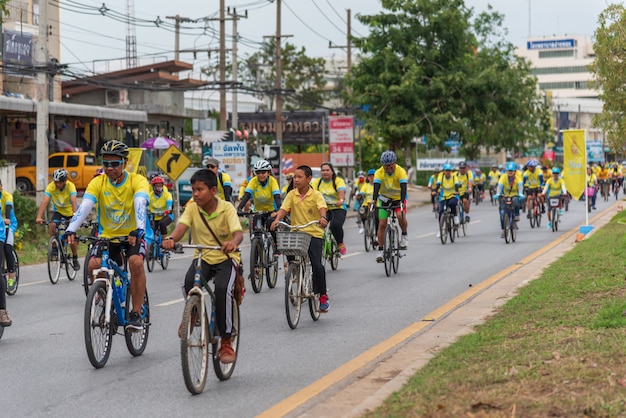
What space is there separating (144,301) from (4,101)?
31.6 m

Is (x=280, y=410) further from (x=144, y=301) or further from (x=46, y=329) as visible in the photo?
(x=46, y=329)

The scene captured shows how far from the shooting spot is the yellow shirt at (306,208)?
40.3ft

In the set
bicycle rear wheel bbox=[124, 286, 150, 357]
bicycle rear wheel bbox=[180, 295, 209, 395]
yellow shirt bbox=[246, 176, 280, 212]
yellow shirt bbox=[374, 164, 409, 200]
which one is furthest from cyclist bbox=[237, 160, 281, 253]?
bicycle rear wheel bbox=[180, 295, 209, 395]

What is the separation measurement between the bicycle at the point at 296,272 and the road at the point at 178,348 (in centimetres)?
24

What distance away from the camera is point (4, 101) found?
39.6 metres

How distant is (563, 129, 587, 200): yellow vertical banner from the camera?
80.0 ft

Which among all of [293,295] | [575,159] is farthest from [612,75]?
[293,295]

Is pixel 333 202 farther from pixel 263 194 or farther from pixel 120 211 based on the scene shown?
pixel 120 211

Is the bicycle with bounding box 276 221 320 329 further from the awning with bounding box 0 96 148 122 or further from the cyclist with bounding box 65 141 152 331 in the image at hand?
the awning with bounding box 0 96 148 122

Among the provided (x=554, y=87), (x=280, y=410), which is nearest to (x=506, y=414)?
(x=280, y=410)

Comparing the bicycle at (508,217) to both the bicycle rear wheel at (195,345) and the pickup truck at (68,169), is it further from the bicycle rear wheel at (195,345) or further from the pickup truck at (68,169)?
the pickup truck at (68,169)

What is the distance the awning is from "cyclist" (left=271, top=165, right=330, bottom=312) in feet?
96.7

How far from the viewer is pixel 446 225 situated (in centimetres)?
2550

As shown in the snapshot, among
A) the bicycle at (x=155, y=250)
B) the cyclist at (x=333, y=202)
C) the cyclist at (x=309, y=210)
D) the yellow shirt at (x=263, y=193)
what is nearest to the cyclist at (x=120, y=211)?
the cyclist at (x=309, y=210)
